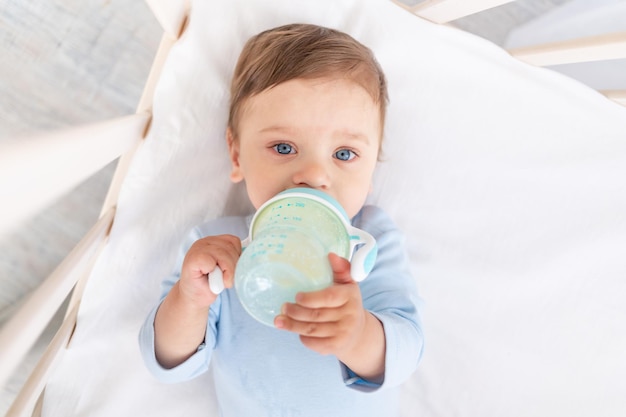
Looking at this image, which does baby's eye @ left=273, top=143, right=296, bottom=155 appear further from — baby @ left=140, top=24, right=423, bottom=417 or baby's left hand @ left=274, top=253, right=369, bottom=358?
baby's left hand @ left=274, top=253, right=369, bottom=358

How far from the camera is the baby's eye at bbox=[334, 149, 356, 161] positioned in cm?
73

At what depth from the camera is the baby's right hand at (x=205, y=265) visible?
2.10ft

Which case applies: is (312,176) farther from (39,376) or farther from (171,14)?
(39,376)

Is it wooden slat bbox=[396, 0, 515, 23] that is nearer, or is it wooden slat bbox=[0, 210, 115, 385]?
wooden slat bbox=[0, 210, 115, 385]

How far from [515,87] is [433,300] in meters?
0.43

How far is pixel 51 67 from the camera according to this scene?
3.84ft

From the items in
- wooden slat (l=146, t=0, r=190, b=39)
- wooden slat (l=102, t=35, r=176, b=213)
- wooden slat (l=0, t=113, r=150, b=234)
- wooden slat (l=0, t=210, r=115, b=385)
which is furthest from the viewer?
wooden slat (l=102, t=35, r=176, b=213)

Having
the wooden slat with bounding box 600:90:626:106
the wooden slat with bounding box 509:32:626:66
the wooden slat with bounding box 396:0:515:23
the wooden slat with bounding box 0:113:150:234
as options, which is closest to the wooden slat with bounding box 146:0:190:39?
the wooden slat with bounding box 0:113:150:234

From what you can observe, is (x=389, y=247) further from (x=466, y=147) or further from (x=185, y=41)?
(x=185, y=41)

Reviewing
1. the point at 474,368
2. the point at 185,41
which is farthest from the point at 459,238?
the point at 185,41

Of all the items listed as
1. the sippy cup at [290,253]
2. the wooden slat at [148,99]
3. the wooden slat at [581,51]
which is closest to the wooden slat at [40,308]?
the wooden slat at [148,99]

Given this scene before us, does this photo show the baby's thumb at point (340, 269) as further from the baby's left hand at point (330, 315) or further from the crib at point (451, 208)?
the crib at point (451, 208)

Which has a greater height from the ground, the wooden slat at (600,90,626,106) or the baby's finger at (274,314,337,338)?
the baby's finger at (274,314,337,338)

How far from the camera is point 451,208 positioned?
3.26 feet
